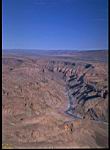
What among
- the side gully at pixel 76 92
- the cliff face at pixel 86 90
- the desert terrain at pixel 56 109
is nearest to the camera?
the desert terrain at pixel 56 109

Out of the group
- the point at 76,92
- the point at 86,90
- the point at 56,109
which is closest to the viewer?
the point at 56,109

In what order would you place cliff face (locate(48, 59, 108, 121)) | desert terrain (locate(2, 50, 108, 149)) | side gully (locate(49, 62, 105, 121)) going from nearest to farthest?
desert terrain (locate(2, 50, 108, 149)) < cliff face (locate(48, 59, 108, 121)) < side gully (locate(49, 62, 105, 121))

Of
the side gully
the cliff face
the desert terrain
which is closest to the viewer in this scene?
the desert terrain

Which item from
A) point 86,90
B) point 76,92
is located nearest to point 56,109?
point 86,90

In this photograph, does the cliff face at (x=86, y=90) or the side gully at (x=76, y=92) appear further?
the side gully at (x=76, y=92)

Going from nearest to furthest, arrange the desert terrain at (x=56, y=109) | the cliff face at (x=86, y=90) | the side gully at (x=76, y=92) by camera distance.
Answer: the desert terrain at (x=56, y=109)
the cliff face at (x=86, y=90)
the side gully at (x=76, y=92)

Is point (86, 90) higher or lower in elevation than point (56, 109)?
higher

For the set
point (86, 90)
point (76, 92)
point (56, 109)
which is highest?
point (86, 90)

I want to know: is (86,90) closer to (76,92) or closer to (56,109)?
(76,92)

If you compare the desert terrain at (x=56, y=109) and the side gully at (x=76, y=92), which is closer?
the desert terrain at (x=56, y=109)
